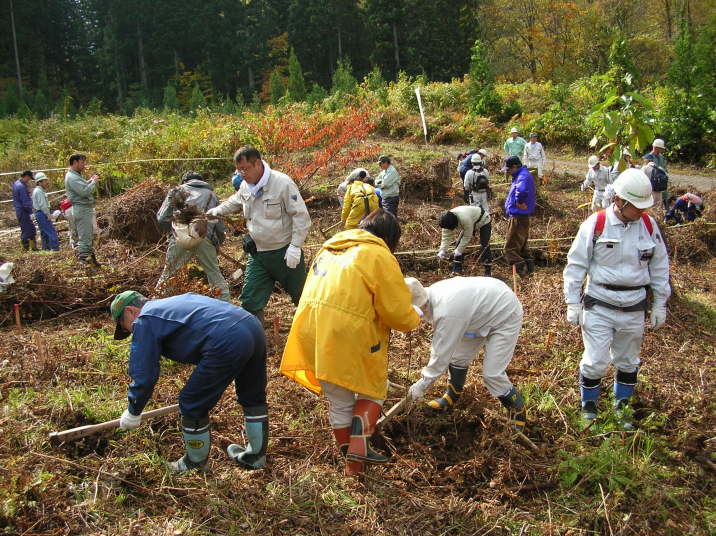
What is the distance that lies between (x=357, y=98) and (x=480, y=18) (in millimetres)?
17348

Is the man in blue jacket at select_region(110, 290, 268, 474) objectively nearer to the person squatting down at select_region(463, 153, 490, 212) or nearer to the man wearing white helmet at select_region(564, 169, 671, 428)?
the man wearing white helmet at select_region(564, 169, 671, 428)

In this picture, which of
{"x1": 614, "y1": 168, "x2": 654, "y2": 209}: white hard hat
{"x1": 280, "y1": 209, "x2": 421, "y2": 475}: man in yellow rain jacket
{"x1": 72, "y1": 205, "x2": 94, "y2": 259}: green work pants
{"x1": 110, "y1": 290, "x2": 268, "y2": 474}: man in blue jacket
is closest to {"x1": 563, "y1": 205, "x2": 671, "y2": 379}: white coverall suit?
{"x1": 614, "y1": 168, "x2": 654, "y2": 209}: white hard hat

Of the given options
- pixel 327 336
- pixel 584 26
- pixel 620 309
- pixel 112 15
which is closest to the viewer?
pixel 327 336

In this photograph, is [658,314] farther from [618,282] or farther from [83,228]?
[83,228]

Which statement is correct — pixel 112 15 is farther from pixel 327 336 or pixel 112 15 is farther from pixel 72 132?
pixel 327 336

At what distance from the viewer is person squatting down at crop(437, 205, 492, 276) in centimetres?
709

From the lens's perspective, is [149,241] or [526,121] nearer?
[149,241]

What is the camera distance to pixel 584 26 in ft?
93.5

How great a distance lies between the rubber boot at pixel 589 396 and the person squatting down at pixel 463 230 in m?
3.52

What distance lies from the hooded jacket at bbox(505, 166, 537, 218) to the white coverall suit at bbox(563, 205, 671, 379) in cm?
357

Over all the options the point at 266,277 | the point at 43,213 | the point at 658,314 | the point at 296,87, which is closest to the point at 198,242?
the point at 266,277

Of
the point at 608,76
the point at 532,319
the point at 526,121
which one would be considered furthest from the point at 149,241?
the point at 526,121

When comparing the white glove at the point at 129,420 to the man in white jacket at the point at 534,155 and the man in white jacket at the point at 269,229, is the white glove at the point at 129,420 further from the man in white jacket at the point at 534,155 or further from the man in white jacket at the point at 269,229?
the man in white jacket at the point at 534,155

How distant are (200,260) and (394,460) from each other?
3282 mm
